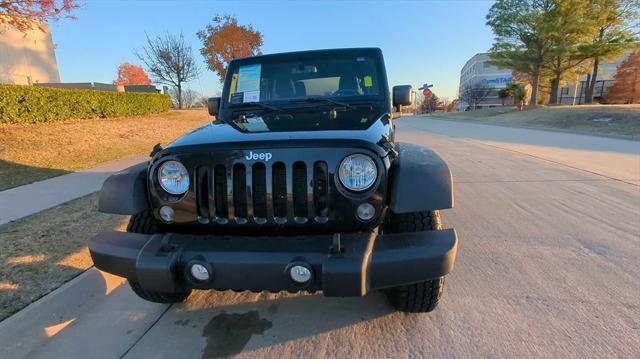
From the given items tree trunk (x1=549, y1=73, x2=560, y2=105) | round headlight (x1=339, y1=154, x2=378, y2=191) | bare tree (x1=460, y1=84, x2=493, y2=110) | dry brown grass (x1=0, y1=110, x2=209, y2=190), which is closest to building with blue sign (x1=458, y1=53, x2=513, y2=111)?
bare tree (x1=460, y1=84, x2=493, y2=110)

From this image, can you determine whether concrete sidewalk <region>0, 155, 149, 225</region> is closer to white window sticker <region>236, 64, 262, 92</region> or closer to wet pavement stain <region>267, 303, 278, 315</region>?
white window sticker <region>236, 64, 262, 92</region>

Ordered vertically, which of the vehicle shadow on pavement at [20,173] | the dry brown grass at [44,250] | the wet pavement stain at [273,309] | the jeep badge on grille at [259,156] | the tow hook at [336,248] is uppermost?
the jeep badge on grille at [259,156]

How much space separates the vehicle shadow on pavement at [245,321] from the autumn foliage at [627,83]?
4250 cm

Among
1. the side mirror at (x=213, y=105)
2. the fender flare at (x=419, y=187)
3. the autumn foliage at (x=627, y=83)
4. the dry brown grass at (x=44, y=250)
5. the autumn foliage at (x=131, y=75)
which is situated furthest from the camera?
the autumn foliage at (x=131, y=75)

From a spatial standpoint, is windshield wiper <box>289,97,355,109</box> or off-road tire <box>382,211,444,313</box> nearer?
off-road tire <box>382,211,444,313</box>

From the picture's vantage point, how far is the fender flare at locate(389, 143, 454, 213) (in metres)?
1.98

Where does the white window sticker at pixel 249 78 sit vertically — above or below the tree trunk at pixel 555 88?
below

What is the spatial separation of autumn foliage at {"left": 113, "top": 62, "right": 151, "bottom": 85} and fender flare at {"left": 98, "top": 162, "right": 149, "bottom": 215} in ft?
175

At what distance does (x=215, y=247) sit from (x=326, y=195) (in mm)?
635

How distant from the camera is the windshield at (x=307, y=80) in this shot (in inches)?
133

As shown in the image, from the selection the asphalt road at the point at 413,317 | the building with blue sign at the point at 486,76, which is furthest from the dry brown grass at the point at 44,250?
the building with blue sign at the point at 486,76

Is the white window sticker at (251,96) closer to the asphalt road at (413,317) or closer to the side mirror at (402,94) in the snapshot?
the side mirror at (402,94)

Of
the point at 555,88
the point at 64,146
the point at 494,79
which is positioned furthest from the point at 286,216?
the point at 494,79

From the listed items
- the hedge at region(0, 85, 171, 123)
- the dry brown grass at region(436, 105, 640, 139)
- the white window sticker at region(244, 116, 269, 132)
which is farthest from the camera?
the dry brown grass at region(436, 105, 640, 139)
